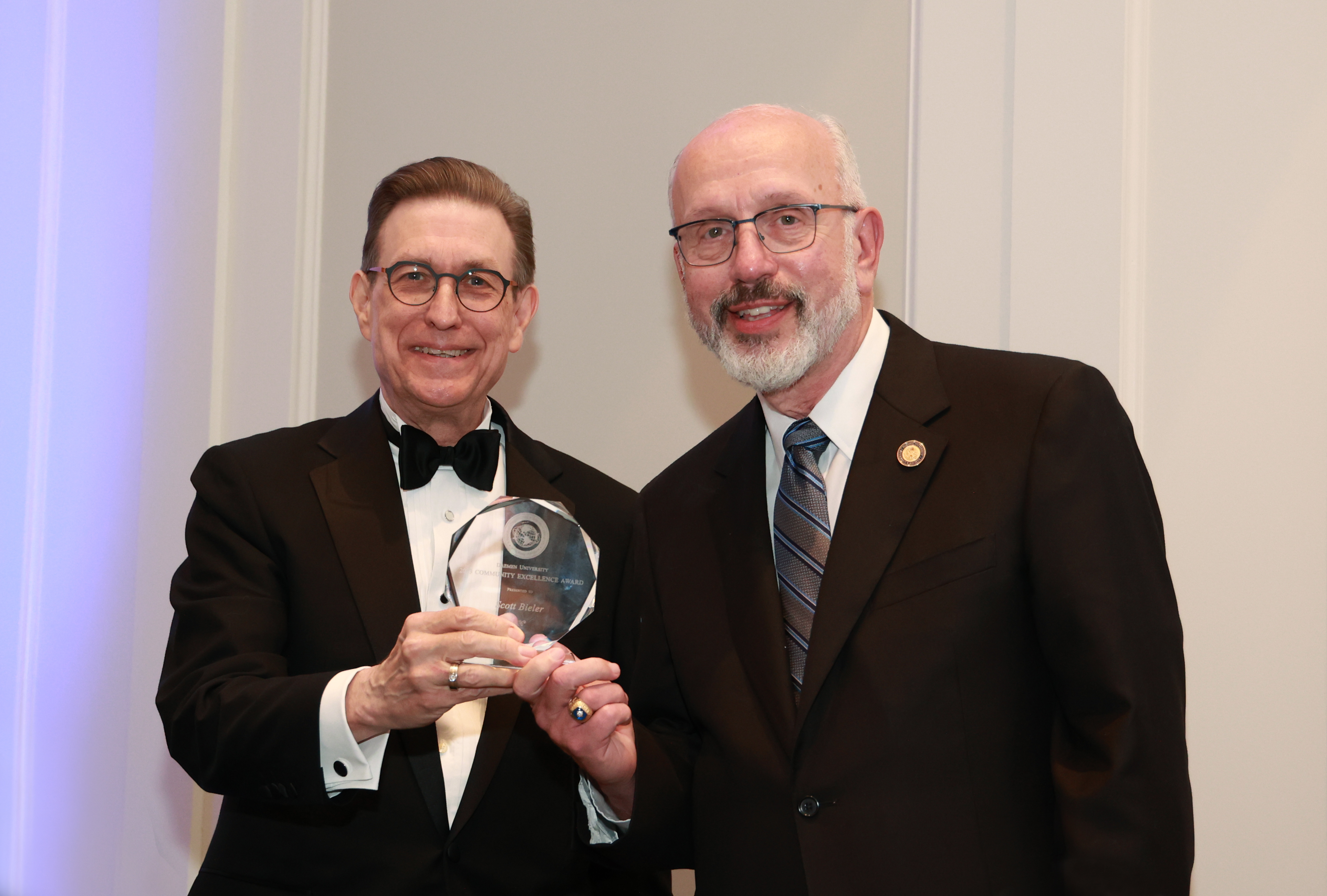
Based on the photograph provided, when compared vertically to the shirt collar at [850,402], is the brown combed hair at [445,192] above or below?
above

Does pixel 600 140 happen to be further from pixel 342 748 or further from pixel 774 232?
pixel 342 748

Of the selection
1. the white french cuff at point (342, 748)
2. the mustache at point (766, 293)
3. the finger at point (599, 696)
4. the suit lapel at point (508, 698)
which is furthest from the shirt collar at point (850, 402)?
the white french cuff at point (342, 748)

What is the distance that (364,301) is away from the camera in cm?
281

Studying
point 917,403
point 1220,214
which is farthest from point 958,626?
point 1220,214

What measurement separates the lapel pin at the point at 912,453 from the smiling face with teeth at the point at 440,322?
40.1 inches

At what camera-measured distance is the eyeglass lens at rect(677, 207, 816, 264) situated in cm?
241

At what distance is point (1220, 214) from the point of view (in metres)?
2.94

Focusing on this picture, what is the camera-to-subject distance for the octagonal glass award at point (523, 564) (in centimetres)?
222

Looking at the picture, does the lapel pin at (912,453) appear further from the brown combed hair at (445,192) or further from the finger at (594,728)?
the brown combed hair at (445,192)

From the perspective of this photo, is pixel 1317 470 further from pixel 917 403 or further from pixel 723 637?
pixel 723 637

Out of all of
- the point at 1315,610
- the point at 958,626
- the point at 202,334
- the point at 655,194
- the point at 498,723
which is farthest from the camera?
the point at 202,334

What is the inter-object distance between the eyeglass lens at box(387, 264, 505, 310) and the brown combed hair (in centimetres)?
10

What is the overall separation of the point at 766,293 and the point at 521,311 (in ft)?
2.49

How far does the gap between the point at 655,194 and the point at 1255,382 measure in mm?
1761
